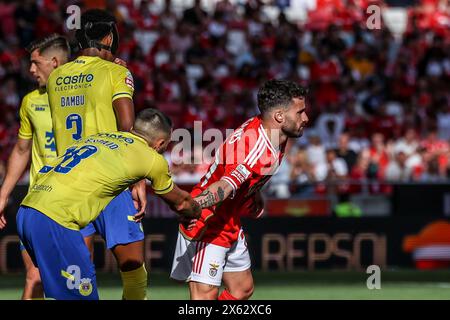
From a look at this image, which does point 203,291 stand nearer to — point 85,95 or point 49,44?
point 85,95

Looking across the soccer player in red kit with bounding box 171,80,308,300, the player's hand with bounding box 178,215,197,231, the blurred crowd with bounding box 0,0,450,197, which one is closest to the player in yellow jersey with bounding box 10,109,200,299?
the player's hand with bounding box 178,215,197,231

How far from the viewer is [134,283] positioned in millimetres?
8047

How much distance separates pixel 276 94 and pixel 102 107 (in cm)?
127

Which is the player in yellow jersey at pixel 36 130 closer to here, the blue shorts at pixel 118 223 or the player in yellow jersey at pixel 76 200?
the blue shorts at pixel 118 223

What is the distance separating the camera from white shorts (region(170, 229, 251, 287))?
7.78 metres

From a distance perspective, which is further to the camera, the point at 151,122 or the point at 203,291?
the point at 203,291

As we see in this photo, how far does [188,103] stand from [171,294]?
6.85 metres

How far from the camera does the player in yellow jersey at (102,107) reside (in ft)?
25.3

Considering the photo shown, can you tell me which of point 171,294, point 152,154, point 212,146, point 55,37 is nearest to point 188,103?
point 212,146

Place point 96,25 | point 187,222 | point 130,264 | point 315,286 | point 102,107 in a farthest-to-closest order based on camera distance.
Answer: point 315,286, point 130,264, point 96,25, point 102,107, point 187,222

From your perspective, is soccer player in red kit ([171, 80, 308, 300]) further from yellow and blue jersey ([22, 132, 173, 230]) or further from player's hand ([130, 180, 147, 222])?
yellow and blue jersey ([22, 132, 173, 230])

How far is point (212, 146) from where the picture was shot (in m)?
16.2

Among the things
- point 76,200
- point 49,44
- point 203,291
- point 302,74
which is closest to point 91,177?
point 76,200

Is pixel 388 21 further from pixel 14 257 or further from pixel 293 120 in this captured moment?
pixel 293 120
